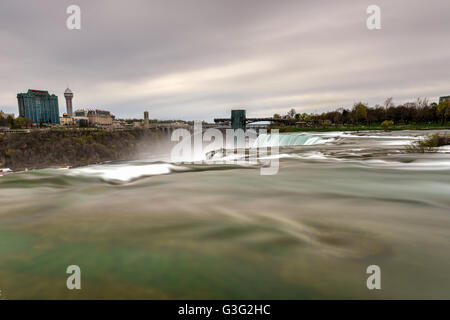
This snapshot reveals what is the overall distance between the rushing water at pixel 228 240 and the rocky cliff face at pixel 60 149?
5309cm

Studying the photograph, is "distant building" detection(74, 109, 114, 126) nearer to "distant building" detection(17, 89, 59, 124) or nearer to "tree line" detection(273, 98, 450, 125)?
"distant building" detection(17, 89, 59, 124)

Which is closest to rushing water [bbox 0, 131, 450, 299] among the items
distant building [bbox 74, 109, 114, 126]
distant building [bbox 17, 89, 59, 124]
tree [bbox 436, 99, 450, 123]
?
tree [bbox 436, 99, 450, 123]

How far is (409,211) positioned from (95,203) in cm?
640

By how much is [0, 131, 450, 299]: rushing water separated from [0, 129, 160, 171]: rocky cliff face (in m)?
53.1

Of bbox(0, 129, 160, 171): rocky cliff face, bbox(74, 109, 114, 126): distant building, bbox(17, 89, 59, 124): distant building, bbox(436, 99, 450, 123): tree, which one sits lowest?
bbox(0, 129, 160, 171): rocky cliff face

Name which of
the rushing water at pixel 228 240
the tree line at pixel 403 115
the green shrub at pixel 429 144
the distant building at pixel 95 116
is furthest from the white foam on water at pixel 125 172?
the distant building at pixel 95 116

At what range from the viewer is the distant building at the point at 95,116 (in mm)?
Result: 174625

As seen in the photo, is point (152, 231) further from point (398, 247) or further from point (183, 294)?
point (398, 247)

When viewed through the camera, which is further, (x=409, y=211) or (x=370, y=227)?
(x=409, y=211)

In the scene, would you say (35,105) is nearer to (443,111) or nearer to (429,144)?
(429,144)

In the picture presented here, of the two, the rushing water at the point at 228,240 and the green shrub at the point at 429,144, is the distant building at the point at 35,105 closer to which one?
the rushing water at the point at 228,240

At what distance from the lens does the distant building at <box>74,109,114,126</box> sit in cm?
17462
